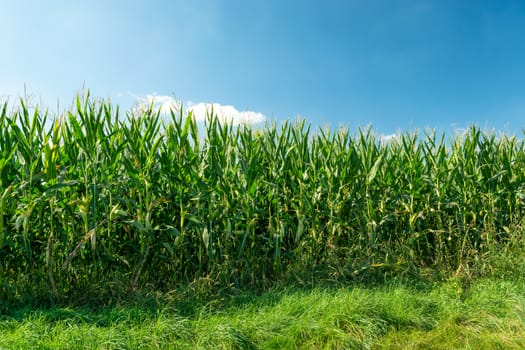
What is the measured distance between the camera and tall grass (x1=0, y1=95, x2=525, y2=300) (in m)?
4.34

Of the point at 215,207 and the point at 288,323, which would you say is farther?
the point at 215,207

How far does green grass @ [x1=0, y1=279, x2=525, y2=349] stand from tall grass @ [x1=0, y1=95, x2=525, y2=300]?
607mm

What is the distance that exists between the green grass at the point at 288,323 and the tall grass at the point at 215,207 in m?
0.61

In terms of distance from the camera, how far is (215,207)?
472 centimetres

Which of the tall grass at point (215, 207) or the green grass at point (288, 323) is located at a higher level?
the tall grass at point (215, 207)

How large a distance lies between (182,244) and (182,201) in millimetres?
487

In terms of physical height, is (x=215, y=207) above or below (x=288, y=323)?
above

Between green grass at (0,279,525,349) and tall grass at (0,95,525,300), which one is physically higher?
tall grass at (0,95,525,300)

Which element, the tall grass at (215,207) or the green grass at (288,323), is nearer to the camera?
the green grass at (288,323)

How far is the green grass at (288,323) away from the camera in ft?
10.5

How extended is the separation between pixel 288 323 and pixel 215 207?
1697 millimetres

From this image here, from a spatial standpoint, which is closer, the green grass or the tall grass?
the green grass

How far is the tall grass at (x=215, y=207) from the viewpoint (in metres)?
4.34

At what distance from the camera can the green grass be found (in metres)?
3.20
